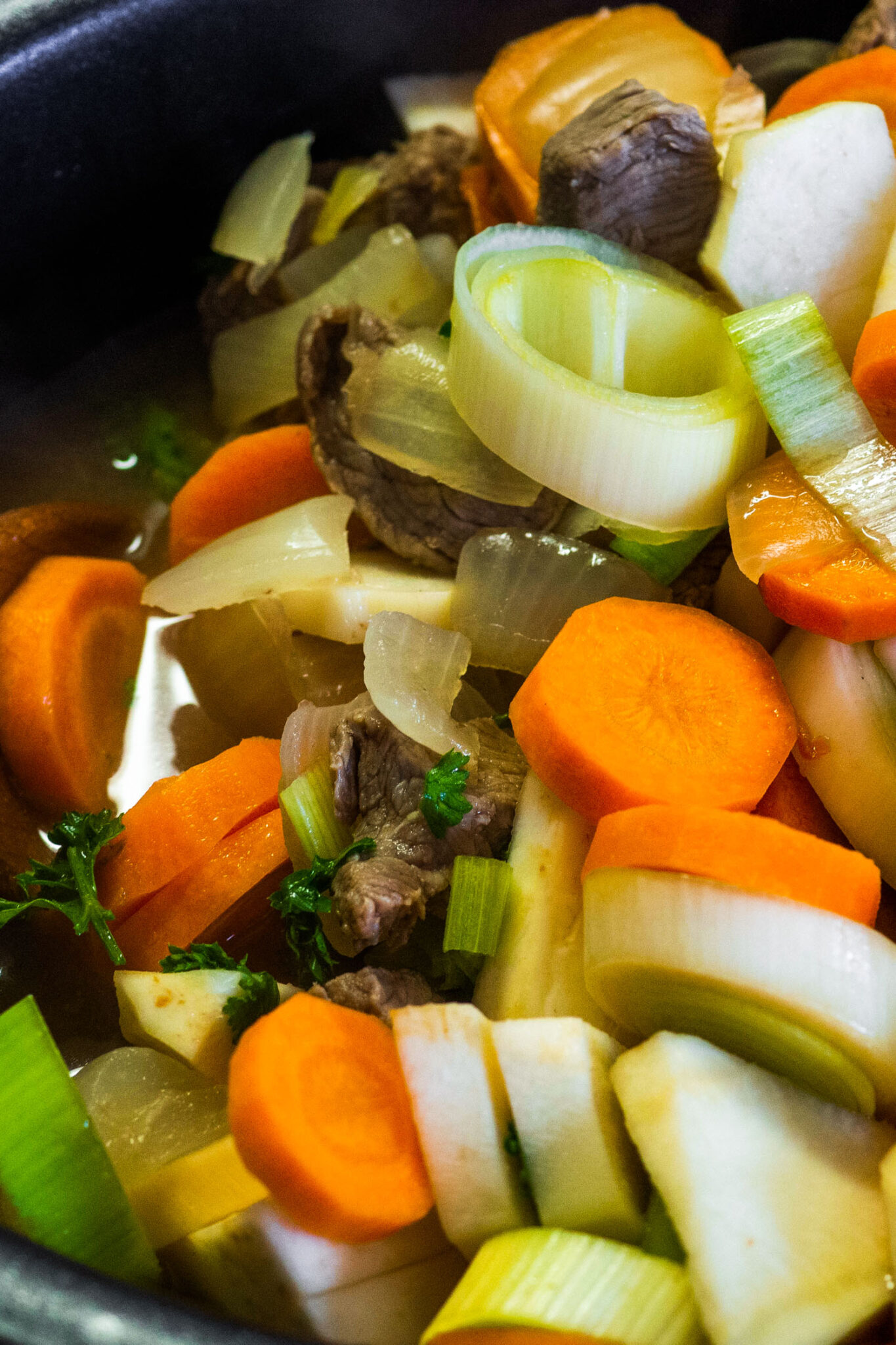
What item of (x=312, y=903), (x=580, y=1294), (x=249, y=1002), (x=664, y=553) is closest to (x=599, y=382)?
(x=664, y=553)

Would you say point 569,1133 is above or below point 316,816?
below

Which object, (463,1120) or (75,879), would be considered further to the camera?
(75,879)

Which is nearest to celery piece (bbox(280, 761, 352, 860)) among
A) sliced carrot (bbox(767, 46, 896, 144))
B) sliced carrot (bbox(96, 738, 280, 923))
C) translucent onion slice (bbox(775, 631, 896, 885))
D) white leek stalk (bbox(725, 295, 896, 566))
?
sliced carrot (bbox(96, 738, 280, 923))

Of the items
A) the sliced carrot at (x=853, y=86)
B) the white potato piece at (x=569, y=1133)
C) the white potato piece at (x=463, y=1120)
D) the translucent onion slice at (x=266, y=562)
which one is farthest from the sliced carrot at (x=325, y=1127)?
the sliced carrot at (x=853, y=86)

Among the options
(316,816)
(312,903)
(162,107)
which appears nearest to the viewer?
(312,903)

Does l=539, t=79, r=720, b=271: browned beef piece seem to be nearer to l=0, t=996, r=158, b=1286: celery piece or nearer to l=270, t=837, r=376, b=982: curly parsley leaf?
l=270, t=837, r=376, b=982: curly parsley leaf

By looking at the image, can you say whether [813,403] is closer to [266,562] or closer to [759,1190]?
[266,562]

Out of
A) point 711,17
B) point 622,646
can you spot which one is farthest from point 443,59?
point 622,646

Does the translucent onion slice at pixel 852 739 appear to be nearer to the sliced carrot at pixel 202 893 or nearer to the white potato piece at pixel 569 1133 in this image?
the white potato piece at pixel 569 1133
